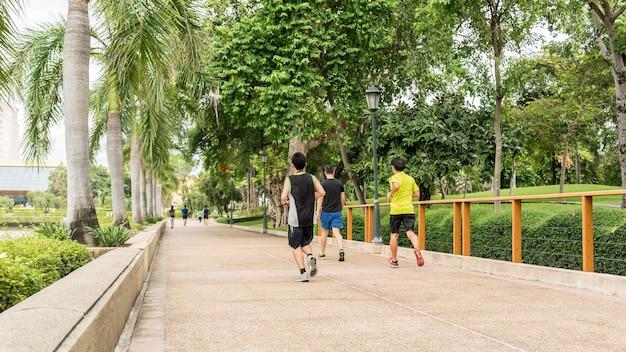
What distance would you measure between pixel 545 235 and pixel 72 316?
7.81m

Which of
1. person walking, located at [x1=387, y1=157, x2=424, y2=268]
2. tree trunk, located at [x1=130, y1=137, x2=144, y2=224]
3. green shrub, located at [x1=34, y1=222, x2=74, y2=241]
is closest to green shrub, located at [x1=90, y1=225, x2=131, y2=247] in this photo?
green shrub, located at [x1=34, y1=222, x2=74, y2=241]

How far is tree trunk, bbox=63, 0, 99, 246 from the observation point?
1159cm

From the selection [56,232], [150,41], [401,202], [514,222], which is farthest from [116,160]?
[514,222]

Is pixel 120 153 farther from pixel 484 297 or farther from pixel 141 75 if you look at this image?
pixel 484 297

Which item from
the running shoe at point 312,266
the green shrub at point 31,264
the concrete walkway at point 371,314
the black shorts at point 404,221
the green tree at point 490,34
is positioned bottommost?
the concrete walkway at point 371,314

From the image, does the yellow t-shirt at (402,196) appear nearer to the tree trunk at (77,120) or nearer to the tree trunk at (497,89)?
the tree trunk at (77,120)

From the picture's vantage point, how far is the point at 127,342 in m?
5.34

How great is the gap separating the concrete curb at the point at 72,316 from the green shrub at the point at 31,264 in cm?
49

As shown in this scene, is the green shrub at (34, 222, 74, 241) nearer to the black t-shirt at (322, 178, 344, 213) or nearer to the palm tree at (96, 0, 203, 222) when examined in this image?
the palm tree at (96, 0, 203, 222)

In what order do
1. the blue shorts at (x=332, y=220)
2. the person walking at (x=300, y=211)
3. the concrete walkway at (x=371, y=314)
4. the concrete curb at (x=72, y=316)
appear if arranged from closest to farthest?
1. the concrete curb at (x=72, y=316)
2. the concrete walkway at (x=371, y=314)
3. the person walking at (x=300, y=211)
4. the blue shorts at (x=332, y=220)

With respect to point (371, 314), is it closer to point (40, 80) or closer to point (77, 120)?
point (77, 120)

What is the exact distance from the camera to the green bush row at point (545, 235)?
8.23m

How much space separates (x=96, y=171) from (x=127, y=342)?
137600mm

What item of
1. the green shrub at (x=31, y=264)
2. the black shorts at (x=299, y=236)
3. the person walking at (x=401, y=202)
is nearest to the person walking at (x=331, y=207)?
the person walking at (x=401, y=202)
